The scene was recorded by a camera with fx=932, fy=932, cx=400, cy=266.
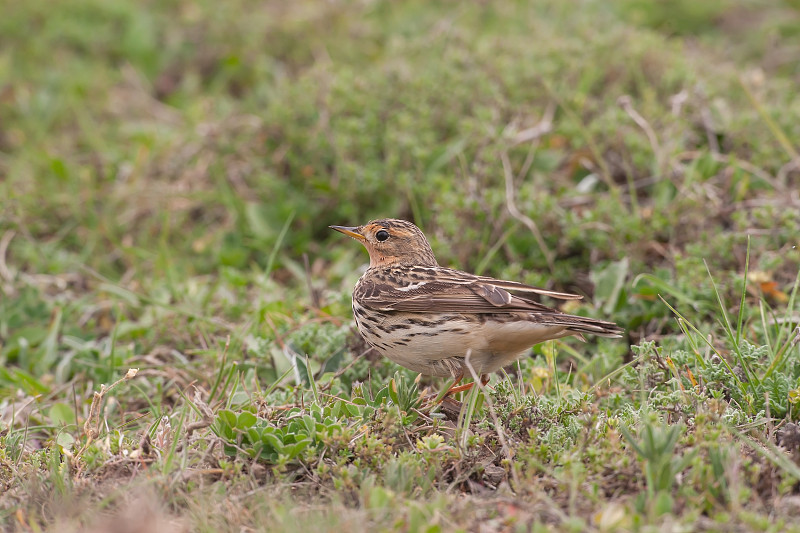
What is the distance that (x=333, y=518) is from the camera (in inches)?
152

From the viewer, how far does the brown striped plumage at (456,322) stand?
16.6 ft

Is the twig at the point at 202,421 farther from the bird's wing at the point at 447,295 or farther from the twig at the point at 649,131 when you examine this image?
the twig at the point at 649,131

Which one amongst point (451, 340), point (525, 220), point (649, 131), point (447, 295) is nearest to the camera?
point (451, 340)

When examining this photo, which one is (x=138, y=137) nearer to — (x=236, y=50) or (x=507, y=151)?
(x=236, y=50)

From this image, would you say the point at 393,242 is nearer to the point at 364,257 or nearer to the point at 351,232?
the point at 351,232

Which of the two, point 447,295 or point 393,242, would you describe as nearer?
point 447,295

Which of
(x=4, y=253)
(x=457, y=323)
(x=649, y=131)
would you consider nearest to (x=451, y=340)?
(x=457, y=323)

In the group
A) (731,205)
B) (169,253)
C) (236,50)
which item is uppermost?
(236,50)

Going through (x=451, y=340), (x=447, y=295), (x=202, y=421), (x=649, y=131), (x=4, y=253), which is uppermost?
(x=649, y=131)

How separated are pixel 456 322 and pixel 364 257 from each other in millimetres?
2710

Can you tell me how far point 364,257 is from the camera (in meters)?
7.86

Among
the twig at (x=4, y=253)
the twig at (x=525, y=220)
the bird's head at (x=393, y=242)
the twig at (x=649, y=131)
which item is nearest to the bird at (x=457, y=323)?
the bird's head at (x=393, y=242)

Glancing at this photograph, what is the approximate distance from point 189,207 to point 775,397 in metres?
5.51

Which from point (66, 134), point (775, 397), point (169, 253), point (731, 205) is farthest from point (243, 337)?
point (66, 134)
